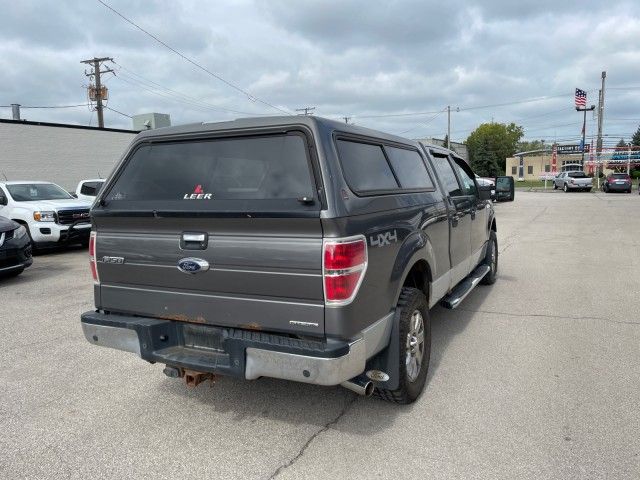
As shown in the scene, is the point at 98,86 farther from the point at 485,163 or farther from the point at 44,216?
the point at 485,163

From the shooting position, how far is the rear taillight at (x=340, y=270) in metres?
2.82

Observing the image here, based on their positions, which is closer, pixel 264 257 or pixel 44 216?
pixel 264 257

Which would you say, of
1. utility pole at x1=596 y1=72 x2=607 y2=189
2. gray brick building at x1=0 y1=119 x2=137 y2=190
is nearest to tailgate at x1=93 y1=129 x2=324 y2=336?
gray brick building at x1=0 y1=119 x2=137 y2=190

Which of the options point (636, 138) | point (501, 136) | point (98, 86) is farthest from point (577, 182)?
point (501, 136)

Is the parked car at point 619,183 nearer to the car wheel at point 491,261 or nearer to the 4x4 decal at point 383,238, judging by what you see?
the car wheel at point 491,261

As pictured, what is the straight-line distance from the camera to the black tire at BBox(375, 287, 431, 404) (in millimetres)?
3418

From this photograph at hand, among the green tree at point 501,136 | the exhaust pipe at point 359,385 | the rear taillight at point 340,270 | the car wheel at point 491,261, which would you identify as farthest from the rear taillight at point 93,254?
the green tree at point 501,136

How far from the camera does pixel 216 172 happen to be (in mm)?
3355

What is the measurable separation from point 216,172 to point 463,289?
3.04 metres

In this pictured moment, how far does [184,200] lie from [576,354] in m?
3.61

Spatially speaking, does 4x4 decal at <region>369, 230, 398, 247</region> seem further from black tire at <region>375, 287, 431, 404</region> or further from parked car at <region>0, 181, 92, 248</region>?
parked car at <region>0, 181, 92, 248</region>

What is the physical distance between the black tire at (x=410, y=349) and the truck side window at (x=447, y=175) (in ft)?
5.69

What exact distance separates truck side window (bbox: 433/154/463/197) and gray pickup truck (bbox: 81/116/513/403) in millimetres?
1316

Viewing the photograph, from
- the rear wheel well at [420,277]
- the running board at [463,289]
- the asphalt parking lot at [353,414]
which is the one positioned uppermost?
the rear wheel well at [420,277]
